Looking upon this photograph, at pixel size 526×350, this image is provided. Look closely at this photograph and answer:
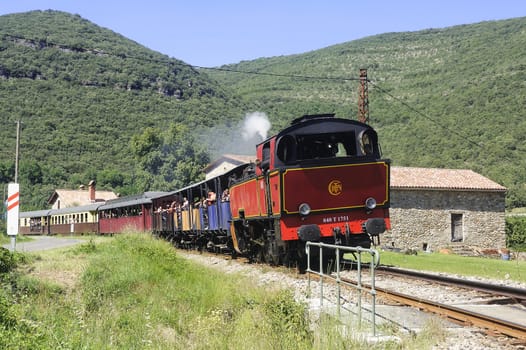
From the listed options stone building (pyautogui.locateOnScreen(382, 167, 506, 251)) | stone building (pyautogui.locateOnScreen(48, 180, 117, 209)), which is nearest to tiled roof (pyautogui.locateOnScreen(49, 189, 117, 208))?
stone building (pyautogui.locateOnScreen(48, 180, 117, 209))

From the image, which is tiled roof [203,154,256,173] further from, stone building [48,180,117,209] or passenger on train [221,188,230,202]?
stone building [48,180,117,209]

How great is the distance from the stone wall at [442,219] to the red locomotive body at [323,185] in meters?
24.5

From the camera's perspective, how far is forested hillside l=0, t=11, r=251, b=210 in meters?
73.4

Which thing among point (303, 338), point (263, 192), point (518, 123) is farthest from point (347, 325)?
point (518, 123)

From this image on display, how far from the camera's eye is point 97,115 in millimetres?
111062

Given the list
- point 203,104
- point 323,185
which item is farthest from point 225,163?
point 203,104

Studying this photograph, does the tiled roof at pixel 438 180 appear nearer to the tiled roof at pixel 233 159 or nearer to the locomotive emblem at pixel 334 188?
the tiled roof at pixel 233 159

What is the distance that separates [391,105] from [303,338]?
10211 cm

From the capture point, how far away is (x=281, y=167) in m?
13.4

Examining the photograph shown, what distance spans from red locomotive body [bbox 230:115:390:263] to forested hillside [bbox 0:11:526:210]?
45238 mm

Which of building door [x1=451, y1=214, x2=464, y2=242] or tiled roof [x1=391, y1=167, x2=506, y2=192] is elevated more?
tiled roof [x1=391, y1=167, x2=506, y2=192]

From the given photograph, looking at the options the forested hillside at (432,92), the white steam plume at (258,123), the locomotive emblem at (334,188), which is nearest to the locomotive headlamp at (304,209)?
the locomotive emblem at (334,188)

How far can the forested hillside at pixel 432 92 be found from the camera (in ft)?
250

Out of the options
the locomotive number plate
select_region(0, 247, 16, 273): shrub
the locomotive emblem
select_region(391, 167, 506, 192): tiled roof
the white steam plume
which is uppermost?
the white steam plume
